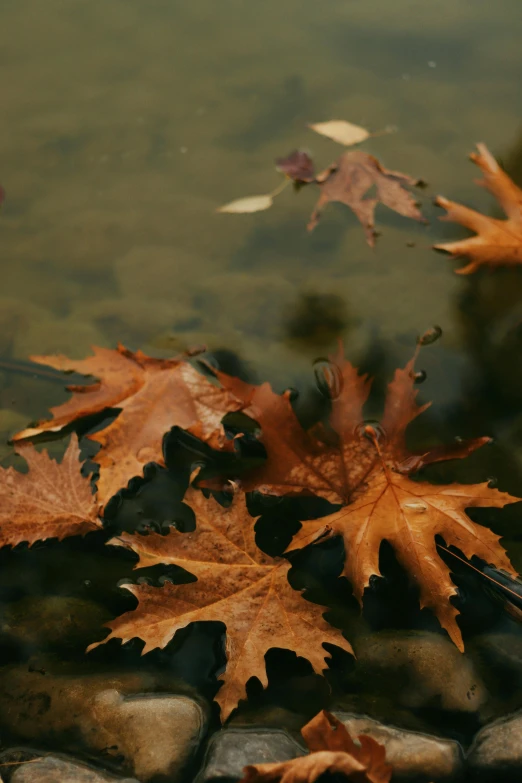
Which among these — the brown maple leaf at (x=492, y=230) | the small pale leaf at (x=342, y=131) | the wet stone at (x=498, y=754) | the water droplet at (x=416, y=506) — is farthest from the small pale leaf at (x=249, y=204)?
the wet stone at (x=498, y=754)

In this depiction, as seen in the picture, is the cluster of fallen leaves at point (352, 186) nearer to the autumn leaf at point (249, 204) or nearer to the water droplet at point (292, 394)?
the autumn leaf at point (249, 204)

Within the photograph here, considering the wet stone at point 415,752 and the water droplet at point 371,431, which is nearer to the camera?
the wet stone at point 415,752

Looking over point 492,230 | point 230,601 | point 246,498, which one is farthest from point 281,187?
point 230,601

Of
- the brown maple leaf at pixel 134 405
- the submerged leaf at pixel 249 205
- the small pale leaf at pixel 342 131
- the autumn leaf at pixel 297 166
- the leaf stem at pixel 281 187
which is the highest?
the small pale leaf at pixel 342 131

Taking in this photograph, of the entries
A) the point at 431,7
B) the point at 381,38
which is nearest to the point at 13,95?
the point at 381,38

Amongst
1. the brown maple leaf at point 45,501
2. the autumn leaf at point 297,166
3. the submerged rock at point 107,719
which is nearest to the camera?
the submerged rock at point 107,719

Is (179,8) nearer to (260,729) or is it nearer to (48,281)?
(48,281)
